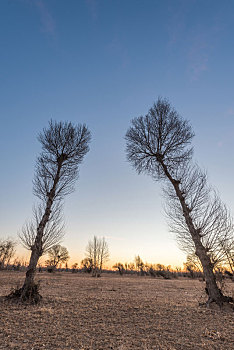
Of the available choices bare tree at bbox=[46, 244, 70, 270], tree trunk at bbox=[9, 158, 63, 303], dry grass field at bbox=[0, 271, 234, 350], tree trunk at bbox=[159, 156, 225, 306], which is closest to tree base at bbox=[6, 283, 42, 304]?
tree trunk at bbox=[9, 158, 63, 303]

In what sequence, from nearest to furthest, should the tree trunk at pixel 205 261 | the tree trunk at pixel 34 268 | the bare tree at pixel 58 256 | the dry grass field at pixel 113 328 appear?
the dry grass field at pixel 113 328
the tree trunk at pixel 205 261
the tree trunk at pixel 34 268
the bare tree at pixel 58 256

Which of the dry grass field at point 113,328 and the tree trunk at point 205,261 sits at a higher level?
the tree trunk at point 205,261

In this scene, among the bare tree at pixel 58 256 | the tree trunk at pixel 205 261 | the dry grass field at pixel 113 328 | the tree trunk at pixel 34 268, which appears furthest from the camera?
the bare tree at pixel 58 256

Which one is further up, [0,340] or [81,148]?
[81,148]

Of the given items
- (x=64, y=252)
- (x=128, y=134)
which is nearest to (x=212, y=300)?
(x=128, y=134)

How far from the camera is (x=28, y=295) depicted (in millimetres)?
7055

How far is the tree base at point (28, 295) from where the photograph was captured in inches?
272

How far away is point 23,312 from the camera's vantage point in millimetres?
5695

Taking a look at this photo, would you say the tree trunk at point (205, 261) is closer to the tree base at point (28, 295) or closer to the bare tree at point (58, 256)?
the tree base at point (28, 295)

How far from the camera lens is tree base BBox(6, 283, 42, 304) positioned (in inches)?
272

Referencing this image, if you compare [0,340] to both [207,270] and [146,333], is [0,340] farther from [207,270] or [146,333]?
[207,270]

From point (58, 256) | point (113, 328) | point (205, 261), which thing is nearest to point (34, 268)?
point (113, 328)

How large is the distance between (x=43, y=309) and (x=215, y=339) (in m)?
5.12

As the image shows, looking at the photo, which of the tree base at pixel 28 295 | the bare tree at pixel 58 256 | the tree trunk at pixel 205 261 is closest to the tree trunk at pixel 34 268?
the tree base at pixel 28 295
